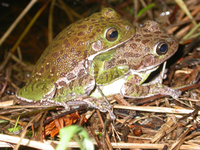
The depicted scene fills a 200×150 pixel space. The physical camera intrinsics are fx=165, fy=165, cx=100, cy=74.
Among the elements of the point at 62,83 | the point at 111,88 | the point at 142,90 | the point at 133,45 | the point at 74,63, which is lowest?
the point at 142,90

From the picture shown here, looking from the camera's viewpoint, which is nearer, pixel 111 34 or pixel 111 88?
pixel 111 34

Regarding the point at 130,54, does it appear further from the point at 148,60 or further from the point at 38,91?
the point at 38,91

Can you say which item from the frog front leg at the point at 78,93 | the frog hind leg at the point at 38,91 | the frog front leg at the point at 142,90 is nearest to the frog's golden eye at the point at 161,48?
the frog front leg at the point at 142,90

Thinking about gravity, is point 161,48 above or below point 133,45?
below

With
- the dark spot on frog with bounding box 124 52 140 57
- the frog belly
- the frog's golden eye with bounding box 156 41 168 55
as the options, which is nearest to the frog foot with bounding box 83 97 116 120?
the frog belly

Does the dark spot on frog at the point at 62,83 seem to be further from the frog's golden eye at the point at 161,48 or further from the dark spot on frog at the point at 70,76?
the frog's golden eye at the point at 161,48

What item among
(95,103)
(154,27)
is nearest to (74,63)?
(95,103)
